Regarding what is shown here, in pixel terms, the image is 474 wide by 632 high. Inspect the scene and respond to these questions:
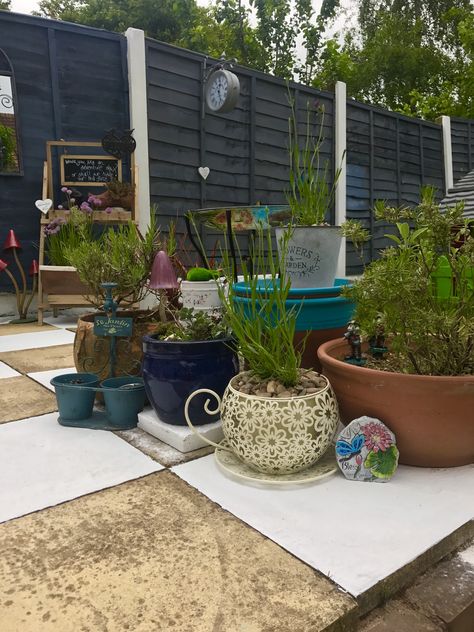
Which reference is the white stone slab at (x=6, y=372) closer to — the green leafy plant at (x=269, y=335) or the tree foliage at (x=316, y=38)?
the green leafy plant at (x=269, y=335)

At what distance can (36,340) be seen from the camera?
11.5 ft

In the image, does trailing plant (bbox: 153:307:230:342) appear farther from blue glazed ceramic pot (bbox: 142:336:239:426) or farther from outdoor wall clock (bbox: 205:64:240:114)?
outdoor wall clock (bbox: 205:64:240:114)

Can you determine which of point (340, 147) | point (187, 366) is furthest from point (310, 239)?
point (340, 147)

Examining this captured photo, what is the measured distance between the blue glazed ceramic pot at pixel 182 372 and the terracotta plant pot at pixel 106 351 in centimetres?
32

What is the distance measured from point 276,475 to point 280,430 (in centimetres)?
15

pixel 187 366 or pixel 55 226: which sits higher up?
pixel 55 226

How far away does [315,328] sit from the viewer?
1.92 meters

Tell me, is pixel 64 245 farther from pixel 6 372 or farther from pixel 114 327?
pixel 114 327

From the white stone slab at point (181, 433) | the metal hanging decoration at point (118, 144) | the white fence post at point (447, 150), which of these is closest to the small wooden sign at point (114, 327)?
the white stone slab at point (181, 433)

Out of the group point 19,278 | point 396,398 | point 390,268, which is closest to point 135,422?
point 396,398

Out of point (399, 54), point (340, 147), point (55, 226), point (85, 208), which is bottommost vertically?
point (55, 226)

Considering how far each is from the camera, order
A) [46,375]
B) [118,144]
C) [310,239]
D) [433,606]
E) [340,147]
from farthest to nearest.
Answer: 1. [340,147]
2. [118,144]
3. [46,375]
4. [310,239]
5. [433,606]

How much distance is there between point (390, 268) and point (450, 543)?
0.72 meters

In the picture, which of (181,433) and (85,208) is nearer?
(181,433)
